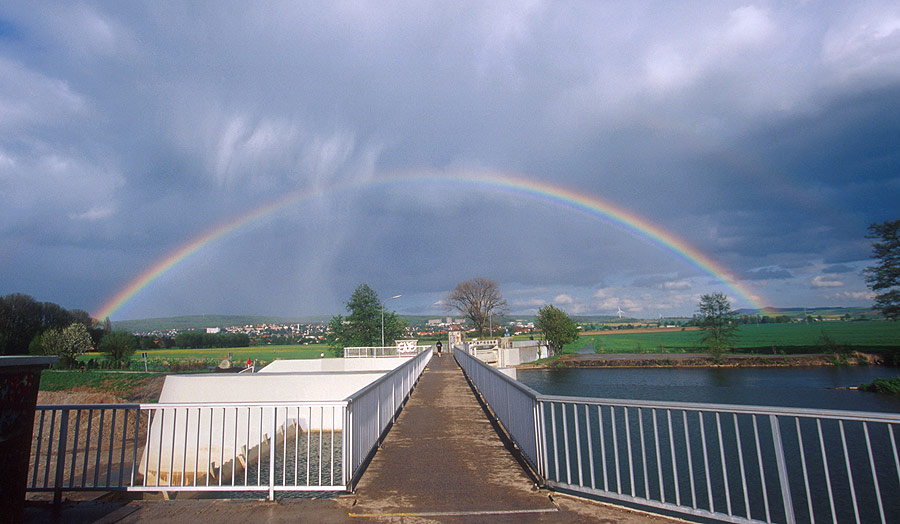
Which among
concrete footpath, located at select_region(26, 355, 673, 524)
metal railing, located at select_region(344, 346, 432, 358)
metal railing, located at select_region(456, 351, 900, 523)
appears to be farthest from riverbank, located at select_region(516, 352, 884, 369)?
concrete footpath, located at select_region(26, 355, 673, 524)

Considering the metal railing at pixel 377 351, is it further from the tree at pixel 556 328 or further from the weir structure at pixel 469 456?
the tree at pixel 556 328

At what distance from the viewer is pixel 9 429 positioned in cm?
389

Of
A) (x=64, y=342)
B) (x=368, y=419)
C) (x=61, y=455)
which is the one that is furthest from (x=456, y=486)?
(x=64, y=342)

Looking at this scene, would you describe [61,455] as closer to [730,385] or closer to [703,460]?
[703,460]

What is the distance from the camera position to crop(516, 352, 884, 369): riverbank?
62969mm

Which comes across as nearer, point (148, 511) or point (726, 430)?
point (148, 511)

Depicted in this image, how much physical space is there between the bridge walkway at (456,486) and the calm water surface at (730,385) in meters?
31.8

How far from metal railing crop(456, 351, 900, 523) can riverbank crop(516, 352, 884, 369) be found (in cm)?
4106

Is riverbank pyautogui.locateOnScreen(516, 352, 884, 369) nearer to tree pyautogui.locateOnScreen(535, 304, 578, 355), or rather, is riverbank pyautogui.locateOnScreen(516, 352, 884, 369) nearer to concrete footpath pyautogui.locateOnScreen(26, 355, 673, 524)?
tree pyautogui.locateOnScreen(535, 304, 578, 355)

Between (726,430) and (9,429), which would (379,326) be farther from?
(9,429)

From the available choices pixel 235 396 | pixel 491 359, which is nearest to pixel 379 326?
pixel 491 359

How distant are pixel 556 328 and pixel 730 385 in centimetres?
3128

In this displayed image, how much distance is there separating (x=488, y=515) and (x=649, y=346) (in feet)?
309

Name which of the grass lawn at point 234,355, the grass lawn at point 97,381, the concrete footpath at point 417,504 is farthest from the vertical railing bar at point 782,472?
the grass lawn at point 234,355
